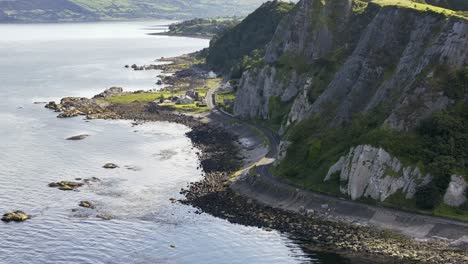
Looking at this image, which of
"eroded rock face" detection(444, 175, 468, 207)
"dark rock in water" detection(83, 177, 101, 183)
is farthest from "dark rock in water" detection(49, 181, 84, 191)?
"eroded rock face" detection(444, 175, 468, 207)

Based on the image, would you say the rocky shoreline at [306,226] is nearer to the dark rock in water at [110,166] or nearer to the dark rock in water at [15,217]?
the dark rock in water at [110,166]

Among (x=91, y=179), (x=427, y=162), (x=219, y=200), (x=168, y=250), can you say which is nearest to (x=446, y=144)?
(x=427, y=162)

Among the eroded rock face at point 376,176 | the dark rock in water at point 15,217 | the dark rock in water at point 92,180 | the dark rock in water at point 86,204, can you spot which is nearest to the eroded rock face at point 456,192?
the eroded rock face at point 376,176

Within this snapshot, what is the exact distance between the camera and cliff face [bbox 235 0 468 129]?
10712 centimetres

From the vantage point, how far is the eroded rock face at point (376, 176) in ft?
324

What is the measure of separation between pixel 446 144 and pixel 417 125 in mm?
6172

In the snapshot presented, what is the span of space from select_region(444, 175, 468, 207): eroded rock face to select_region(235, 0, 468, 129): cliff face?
13229mm

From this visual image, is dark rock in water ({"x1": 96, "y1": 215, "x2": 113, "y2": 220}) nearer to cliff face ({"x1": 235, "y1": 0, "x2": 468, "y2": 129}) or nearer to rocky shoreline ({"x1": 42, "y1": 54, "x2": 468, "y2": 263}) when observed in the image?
rocky shoreline ({"x1": 42, "y1": 54, "x2": 468, "y2": 263})

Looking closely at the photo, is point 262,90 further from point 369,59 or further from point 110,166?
point 110,166

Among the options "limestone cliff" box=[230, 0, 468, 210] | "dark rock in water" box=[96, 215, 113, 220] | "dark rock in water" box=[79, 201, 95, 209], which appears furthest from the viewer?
"dark rock in water" box=[79, 201, 95, 209]

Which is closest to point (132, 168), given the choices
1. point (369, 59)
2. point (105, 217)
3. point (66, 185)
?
point (66, 185)

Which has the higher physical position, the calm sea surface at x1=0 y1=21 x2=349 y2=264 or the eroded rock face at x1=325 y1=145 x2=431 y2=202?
the eroded rock face at x1=325 y1=145 x2=431 y2=202

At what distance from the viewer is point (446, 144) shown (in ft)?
329

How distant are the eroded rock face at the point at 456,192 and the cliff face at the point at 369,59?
13229 mm
